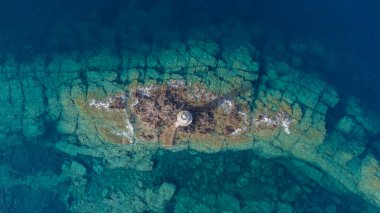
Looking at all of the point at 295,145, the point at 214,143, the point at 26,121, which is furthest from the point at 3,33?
the point at 295,145

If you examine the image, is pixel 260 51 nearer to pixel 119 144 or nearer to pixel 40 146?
pixel 119 144

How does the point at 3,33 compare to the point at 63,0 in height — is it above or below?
below

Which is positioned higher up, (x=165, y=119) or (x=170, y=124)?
Answer: (x=165, y=119)
